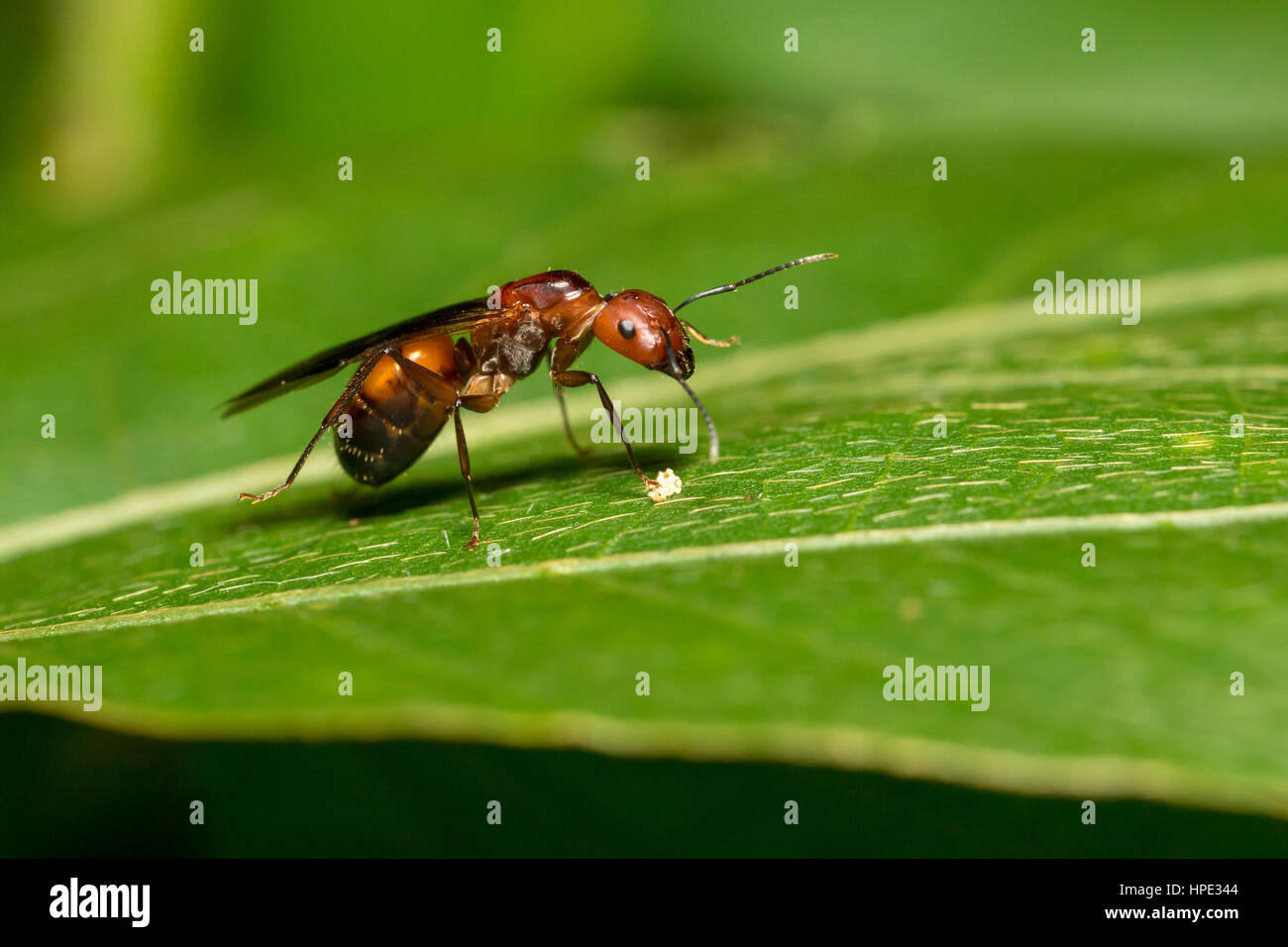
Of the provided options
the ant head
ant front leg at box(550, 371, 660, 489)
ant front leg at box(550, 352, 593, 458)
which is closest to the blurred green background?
ant front leg at box(550, 352, 593, 458)

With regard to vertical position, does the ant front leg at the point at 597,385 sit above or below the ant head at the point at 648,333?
below

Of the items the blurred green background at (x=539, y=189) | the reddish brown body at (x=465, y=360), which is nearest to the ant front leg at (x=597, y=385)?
the reddish brown body at (x=465, y=360)

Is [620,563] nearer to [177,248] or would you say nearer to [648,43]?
[177,248]

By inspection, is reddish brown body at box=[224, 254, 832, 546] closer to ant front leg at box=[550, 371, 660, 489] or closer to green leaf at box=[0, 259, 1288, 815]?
ant front leg at box=[550, 371, 660, 489]

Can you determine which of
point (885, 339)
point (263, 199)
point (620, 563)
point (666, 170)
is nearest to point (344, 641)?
point (620, 563)

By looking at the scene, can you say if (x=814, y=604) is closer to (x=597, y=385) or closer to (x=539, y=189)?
(x=597, y=385)

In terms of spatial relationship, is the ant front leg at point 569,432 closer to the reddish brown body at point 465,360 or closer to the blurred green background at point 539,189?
the reddish brown body at point 465,360

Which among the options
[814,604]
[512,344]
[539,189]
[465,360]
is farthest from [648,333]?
[814,604]
